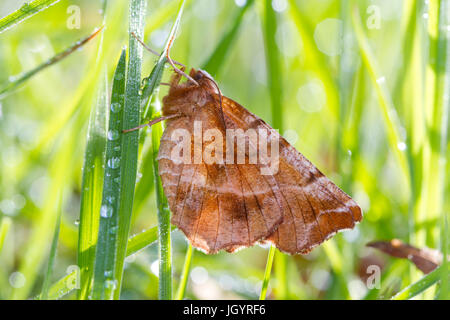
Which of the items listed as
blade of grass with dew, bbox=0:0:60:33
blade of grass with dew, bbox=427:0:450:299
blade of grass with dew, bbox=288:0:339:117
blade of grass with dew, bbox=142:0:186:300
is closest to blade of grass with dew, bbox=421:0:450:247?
blade of grass with dew, bbox=427:0:450:299

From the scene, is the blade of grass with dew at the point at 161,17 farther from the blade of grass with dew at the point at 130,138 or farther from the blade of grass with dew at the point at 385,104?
the blade of grass with dew at the point at 385,104

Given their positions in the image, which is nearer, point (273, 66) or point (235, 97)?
point (273, 66)

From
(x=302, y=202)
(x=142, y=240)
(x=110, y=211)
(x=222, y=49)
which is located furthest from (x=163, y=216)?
(x=222, y=49)

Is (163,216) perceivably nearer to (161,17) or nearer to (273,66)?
(273,66)

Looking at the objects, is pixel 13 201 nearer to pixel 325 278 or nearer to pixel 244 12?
pixel 244 12

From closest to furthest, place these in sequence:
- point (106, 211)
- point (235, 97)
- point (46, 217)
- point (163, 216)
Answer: point (106, 211) → point (163, 216) → point (46, 217) → point (235, 97)

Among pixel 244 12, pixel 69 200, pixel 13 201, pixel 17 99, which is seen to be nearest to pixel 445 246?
pixel 244 12

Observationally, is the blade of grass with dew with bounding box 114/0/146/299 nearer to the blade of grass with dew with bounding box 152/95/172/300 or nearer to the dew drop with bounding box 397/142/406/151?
the blade of grass with dew with bounding box 152/95/172/300

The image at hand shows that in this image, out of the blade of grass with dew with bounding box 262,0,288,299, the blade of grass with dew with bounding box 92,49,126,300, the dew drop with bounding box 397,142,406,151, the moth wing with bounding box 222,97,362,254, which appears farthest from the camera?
the blade of grass with dew with bounding box 262,0,288,299
